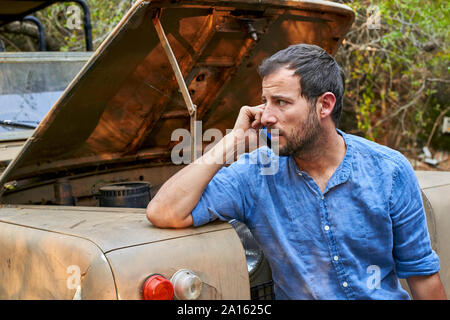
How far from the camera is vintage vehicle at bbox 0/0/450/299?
162cm

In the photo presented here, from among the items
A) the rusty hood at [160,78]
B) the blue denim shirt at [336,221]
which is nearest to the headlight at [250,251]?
the blue denim shirt at [336,221]

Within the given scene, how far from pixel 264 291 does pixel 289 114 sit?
2.41ft

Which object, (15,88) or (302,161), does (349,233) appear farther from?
(15,88)

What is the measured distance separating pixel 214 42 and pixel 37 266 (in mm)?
1299

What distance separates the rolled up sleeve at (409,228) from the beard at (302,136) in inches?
12.6

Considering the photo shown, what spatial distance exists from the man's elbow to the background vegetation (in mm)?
5198

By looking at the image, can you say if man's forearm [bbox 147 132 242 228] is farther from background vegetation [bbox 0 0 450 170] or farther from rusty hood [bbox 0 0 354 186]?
background vegetation [bbox 0 0 450 170]

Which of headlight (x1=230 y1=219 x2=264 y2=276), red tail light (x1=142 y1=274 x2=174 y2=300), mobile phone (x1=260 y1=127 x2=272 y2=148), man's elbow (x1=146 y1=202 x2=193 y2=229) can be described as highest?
mobile phone (x1=260 y1=127 x2=272 y2=148)

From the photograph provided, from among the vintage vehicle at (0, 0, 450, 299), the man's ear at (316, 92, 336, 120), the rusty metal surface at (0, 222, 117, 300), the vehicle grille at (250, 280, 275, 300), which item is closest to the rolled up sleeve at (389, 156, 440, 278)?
the man's ear at (316, 92, 336, 120)

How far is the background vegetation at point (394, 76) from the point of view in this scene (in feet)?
21.9

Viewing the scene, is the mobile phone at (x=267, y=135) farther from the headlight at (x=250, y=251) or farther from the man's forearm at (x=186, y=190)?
the headlight at (x=250, y=251)

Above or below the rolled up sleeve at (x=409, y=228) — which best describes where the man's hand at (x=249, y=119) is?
above

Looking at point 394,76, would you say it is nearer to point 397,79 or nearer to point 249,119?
point 397,79

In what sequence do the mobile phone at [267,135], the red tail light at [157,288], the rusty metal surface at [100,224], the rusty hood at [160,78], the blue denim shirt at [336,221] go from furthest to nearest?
the rusty hood at [160,78], the mobile phone at [267,135], the blue denim shirt at [336,221], the rusty metal surface at [100,224], the red tail light at [157,288]
